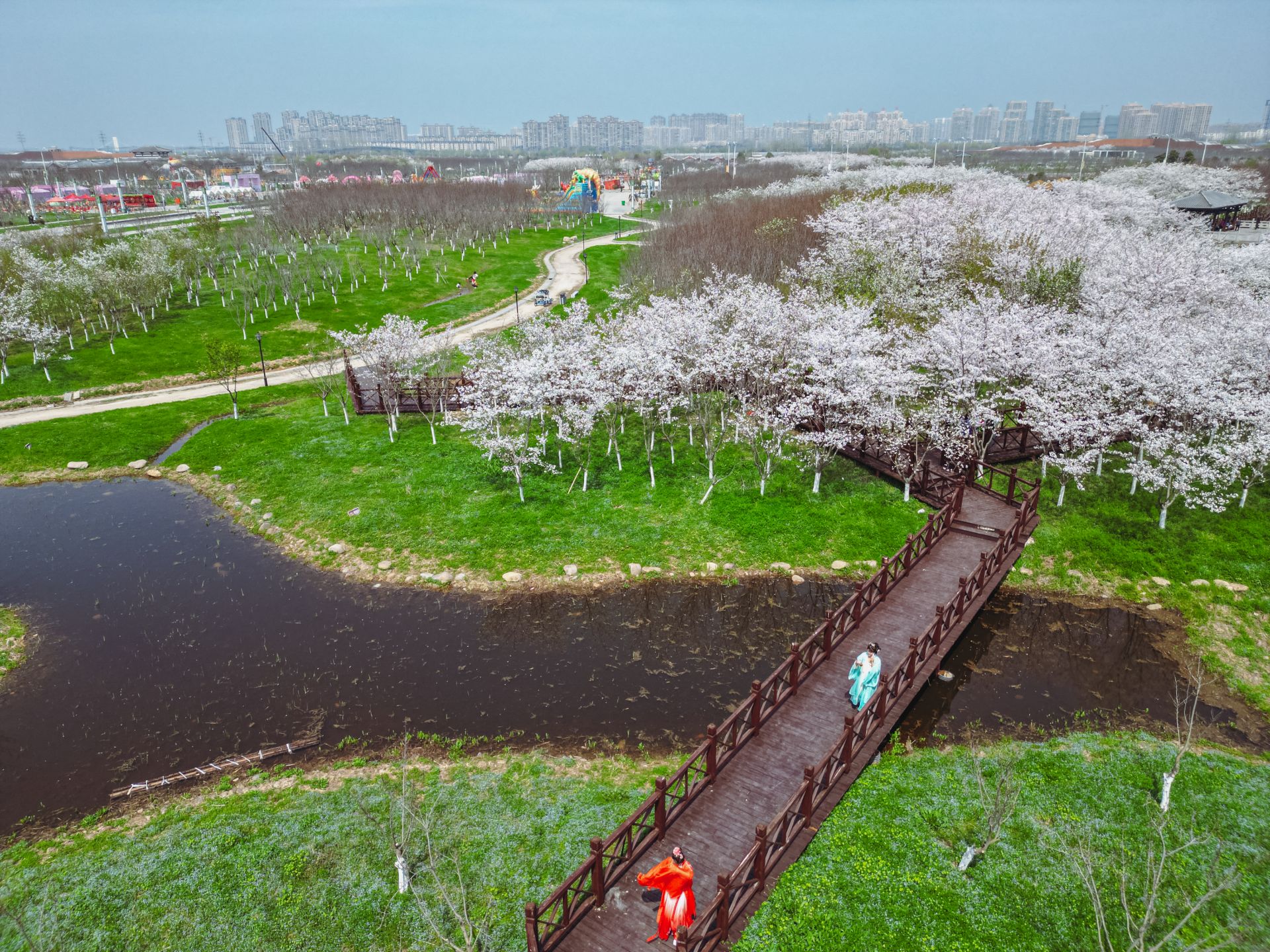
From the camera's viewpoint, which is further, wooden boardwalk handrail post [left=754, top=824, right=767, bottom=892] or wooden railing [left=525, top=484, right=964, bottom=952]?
wooden boardwalk handrail post [left=754, top=824, right=767, bottom=892]

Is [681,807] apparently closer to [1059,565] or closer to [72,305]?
[1059,565]

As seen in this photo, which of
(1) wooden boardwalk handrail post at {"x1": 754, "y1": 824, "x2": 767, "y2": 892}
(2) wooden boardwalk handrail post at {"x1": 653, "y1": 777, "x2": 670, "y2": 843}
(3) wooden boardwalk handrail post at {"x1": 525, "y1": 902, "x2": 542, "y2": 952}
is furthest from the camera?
(2) wooden boardwalk handrail post at {"x1": 653, "y1": 777, "x2": 670, "y2": 843}

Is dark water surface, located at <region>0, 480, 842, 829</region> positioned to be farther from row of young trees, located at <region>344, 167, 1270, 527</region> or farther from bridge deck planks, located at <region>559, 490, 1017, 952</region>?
row of young trees, located at <region>344, 167, 1270, 527</region>

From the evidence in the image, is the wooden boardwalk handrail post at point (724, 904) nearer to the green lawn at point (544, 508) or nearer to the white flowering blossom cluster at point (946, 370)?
the green lawn at point (544, 508)

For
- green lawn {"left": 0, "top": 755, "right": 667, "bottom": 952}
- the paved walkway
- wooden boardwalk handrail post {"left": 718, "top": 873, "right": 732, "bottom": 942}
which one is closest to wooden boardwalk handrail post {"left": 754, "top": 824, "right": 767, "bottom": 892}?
wooden boardwalk handrail post {"left": 718, "top": 873, "right": 732, "bottom": 942}

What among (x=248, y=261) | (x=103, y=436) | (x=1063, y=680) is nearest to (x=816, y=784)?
(x=1063, y=680)

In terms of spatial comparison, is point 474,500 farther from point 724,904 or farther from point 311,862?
point 724,904

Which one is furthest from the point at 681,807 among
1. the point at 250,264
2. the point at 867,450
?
the point at 250,264
